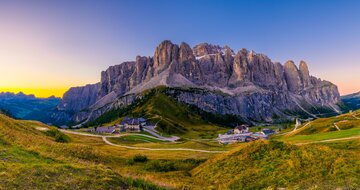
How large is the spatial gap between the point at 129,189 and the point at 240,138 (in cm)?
10645

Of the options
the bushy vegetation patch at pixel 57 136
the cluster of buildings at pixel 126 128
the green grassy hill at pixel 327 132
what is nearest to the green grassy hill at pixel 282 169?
the green grassy hill at pixel 327 132

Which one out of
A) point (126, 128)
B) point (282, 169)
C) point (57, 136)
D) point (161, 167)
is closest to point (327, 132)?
point (161, 167)

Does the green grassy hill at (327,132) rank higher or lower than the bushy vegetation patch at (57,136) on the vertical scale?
lower

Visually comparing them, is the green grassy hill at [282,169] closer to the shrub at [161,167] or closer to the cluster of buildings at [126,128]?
the shrub at [161,167]

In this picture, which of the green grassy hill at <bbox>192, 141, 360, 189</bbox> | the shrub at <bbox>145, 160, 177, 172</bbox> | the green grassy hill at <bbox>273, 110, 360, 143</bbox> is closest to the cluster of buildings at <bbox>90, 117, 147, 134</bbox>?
the green grassy hill at <bbox>273, 110, 360, 143</bbox>

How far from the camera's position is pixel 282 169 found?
85.8ft

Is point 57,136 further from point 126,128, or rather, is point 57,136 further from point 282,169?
point 126,128

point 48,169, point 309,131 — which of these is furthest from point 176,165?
point 309,131

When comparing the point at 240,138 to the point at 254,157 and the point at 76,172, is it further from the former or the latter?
the point at 76,172

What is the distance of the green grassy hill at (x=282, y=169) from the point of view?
2214 cm

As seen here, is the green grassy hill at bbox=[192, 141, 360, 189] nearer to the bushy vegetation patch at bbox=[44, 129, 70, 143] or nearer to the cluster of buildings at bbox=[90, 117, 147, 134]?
the bushy vegetation patch at bbox=[44, 129, 70, 143]

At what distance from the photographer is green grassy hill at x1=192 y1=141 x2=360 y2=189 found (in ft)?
72.6

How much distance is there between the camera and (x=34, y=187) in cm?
1570

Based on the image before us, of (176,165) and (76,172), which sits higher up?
(76,172)
